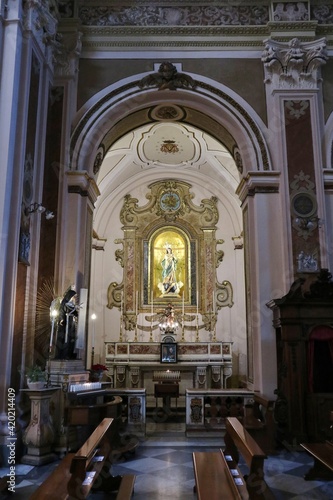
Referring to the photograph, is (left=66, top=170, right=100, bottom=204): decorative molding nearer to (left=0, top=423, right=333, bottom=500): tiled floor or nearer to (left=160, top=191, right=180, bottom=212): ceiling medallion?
(left=0, top=423, right=333, bottom=500): tiled floor

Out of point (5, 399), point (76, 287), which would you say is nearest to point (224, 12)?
point (76, 287)

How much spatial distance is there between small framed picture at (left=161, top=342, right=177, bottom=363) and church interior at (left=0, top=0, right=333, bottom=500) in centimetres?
3

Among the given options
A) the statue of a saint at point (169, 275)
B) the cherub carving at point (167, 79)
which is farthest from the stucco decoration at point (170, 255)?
the cherub carving at point (167, 79)

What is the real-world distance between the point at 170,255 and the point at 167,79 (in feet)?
20.2

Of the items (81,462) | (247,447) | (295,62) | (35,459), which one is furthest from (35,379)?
(295,62)

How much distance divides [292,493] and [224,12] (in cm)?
841

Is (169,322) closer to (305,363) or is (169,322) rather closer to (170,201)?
(170,201)

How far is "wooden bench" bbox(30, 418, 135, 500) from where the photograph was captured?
134 inches

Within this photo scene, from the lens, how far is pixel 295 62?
29.5 ft

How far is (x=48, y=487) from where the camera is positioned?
3635 mm

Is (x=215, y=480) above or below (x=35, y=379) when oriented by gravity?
below

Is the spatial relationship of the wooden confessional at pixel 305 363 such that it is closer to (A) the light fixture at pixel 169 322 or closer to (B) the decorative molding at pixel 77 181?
(B) the decorative molding at pixel 77 181

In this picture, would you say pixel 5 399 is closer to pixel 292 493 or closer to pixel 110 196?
pixel 292 493

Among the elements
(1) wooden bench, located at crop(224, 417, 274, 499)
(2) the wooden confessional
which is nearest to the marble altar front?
(2) the wooden confessional
